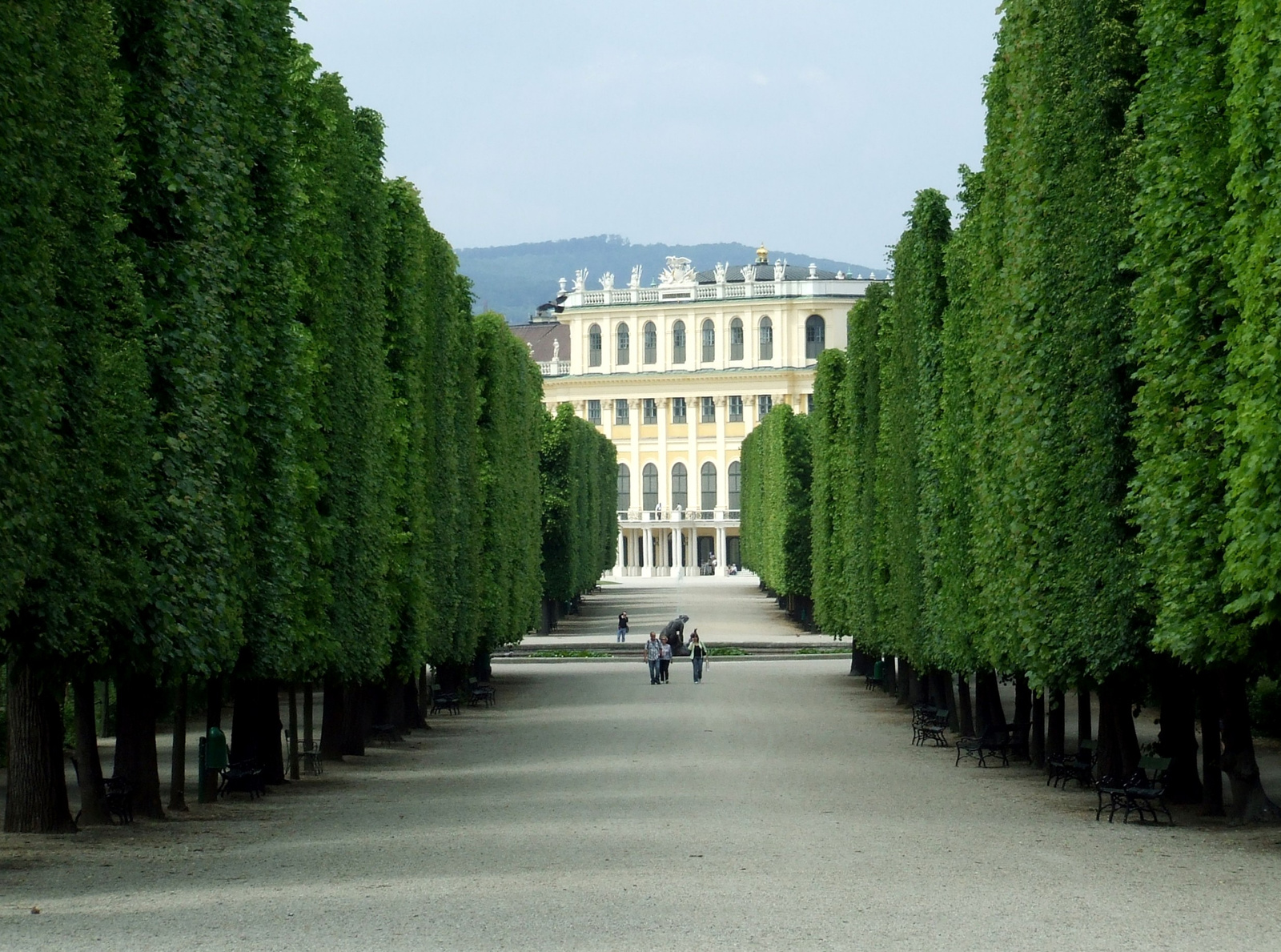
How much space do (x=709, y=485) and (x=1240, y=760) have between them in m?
113

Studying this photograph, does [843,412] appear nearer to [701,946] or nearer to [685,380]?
[701,946]

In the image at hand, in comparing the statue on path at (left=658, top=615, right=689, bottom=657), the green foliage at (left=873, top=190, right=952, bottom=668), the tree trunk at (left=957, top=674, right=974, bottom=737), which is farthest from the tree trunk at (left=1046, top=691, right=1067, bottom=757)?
the statue on path at (left=658, top=615, right=689, bottom=657)

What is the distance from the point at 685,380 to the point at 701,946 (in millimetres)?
120280

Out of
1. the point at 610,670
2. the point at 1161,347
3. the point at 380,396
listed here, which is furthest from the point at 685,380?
the point at 1161,347

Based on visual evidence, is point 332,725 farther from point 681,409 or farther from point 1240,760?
point 681,409

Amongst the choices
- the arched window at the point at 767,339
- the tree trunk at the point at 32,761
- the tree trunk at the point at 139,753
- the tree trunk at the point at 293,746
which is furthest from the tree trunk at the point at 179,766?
the arched window at the point at 767,339

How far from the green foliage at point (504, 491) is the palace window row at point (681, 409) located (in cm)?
8219

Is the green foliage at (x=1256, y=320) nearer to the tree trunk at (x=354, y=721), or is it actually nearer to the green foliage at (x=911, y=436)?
the green foliage at (x=911, y=436)

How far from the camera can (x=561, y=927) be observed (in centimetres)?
1151

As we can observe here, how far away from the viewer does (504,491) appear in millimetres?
40219

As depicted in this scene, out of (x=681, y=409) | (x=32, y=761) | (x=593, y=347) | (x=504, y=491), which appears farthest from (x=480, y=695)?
(x=593, y=347)

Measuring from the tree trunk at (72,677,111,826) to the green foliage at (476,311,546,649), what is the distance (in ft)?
58.4

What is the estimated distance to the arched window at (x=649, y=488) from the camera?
13050cm

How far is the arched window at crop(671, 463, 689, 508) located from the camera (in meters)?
130
